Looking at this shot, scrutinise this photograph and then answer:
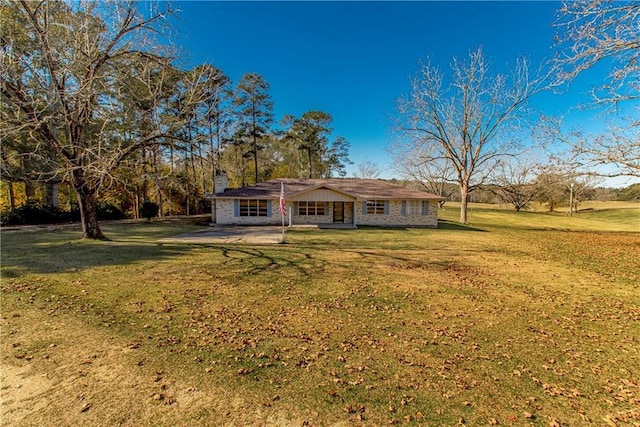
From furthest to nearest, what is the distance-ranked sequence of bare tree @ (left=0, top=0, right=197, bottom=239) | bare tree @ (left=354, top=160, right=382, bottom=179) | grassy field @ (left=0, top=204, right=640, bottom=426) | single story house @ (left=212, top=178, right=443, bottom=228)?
bare tree @ (left=354, top=160, right=382, bottom=179), single story house @ (left=212, top=178, right=443, bottom=228), bare tree @ (left=0, top=0, right=197, bottom=239), grassy field @ (left=0, top=204, right=640, bottom=426)

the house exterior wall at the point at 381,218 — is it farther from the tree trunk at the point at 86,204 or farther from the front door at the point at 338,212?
the tree trunk at the point at 86,204

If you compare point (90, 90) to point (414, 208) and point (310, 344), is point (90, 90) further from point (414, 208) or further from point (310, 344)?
point (414, 208)

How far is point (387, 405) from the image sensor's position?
10.5 feet

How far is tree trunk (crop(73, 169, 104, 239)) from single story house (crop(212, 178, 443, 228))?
889 centimetres

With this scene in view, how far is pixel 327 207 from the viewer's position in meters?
22.3

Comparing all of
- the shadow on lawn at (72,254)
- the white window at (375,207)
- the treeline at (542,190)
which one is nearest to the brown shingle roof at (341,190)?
the white window at (375,207)

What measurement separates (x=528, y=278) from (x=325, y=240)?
27.9 feet

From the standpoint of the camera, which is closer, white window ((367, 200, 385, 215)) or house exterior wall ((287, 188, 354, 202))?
house exterior wall ((287, 188, 354, 202))

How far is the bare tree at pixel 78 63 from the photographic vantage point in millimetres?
8383

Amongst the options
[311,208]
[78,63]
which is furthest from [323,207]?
[78,63]

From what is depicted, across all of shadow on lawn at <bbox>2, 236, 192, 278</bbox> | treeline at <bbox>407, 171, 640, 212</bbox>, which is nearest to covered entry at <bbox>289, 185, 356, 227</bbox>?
treeline at <bbox>407, 171, 640, 212</bbox>

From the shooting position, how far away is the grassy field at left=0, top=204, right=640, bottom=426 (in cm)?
309

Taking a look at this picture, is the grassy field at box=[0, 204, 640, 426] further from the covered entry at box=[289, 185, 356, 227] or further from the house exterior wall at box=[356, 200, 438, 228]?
the house exterior wall at box=[356, 200, 438, 228]

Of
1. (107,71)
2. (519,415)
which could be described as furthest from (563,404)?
(107,71)
